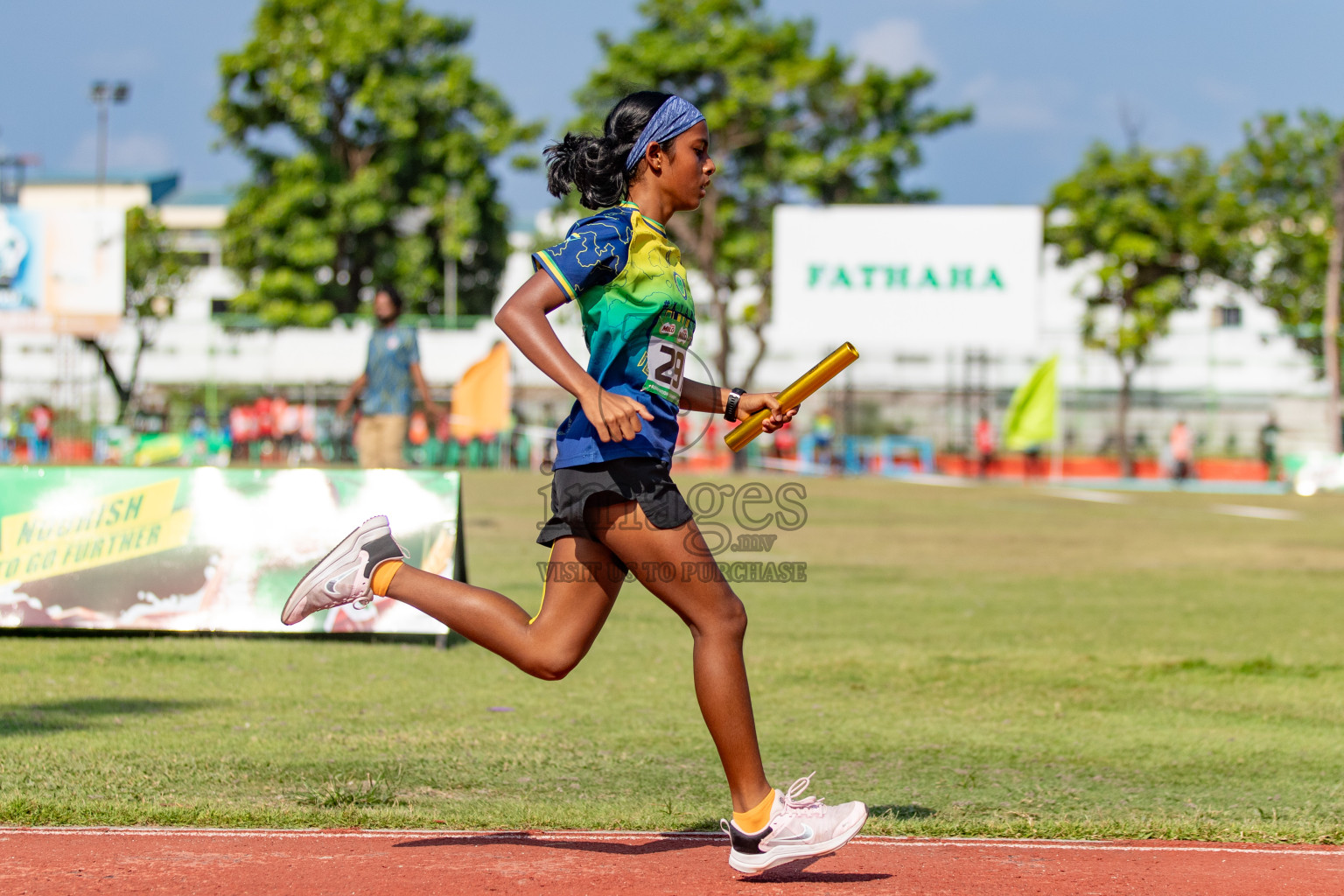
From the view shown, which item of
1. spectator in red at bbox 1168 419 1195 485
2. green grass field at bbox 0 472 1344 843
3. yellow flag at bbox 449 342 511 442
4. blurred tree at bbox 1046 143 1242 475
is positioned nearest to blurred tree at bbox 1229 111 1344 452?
blurred tree at bbox 1046 143 1242 475

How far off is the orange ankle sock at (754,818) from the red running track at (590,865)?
16 cm

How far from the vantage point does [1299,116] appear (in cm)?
3703

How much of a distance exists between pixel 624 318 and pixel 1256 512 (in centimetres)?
1968

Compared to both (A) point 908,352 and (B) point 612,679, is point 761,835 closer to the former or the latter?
(B) point 612,679

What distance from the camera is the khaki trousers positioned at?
11500 millimetres

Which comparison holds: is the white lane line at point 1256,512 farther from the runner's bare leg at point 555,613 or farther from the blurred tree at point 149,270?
the blurred tree at point 149,270

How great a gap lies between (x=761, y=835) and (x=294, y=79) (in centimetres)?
4344

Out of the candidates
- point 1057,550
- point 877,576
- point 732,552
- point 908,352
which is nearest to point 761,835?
point 877,576

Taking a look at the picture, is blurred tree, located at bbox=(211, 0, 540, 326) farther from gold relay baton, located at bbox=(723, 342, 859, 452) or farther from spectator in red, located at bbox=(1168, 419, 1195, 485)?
gold relay baton, located at bbox=(723, 342, 859, 452)

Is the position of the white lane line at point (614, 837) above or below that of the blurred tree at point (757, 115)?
below

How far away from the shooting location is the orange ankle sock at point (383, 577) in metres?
3.92

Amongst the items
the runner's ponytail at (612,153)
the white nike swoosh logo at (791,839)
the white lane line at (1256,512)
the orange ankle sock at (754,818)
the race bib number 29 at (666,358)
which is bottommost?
the white nike swoosh logo at (791,839)

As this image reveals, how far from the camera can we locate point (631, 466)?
357cm

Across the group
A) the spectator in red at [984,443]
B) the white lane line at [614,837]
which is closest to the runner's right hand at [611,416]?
the white lane line at [614,837]
